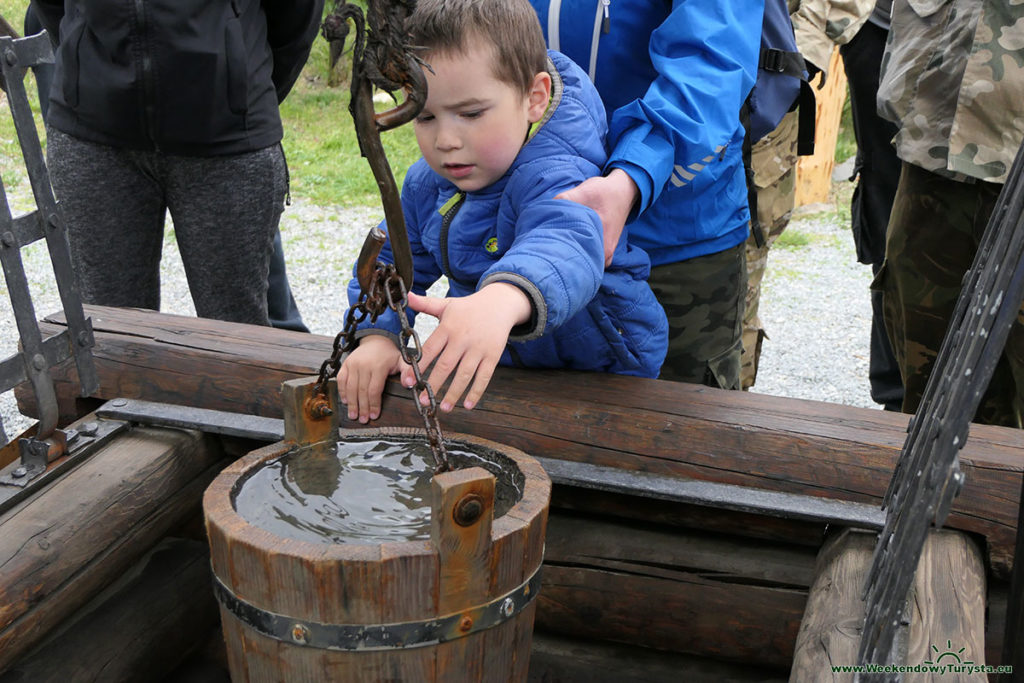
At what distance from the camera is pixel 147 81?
3.07 metres

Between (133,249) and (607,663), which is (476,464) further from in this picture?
(133,249)

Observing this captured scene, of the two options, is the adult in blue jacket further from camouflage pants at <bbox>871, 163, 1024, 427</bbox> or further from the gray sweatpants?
the gray sweatpants

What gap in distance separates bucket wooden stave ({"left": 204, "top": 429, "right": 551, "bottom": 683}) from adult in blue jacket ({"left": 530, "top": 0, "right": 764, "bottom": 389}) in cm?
86

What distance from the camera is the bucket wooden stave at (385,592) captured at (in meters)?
1.44

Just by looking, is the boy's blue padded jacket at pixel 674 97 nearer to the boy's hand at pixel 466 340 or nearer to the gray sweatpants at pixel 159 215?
the boy's hand at pixel 466 340

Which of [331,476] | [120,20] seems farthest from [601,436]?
[120,20]

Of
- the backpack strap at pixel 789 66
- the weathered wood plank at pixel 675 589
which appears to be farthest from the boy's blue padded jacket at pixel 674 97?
the weathered wood plank at pixel 675 589

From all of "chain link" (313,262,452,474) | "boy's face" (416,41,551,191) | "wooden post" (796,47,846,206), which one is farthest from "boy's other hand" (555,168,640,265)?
"wooden post" (796,47,846,206)

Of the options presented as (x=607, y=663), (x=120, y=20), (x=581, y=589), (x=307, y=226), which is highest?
(x=120, y=20)

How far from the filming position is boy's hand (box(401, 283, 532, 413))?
1.72m

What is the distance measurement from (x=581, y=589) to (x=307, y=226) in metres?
6.25

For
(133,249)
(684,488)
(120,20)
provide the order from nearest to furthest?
1. (684,488)
2. (120,20)
3. (133,249)

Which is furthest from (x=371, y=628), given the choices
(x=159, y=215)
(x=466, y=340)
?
(x=159, y=215)

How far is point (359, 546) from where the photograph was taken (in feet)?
4.76
